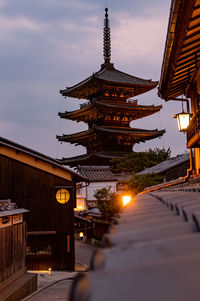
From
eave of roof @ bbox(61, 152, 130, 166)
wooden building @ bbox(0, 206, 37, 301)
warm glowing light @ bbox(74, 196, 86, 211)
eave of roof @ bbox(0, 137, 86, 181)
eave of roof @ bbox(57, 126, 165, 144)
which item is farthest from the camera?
eave of roof @ bbox(61, 152, 130, 166)

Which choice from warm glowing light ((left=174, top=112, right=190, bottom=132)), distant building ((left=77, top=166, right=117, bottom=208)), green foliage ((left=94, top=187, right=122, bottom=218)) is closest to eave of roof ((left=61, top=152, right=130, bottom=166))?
distant building ((left=77, top=166, right=117, bottom=208))

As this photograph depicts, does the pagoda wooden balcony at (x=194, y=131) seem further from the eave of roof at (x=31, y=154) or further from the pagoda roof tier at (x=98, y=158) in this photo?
the pagoda roof tier at (x=98, y=158)

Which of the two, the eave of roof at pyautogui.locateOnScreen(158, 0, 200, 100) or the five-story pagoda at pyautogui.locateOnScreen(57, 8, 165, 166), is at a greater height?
the five-story pagoda at pyautogui.locateOnScreen(57, 8, 165, 166)

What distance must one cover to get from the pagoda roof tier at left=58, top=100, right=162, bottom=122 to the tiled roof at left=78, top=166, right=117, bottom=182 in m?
7.21

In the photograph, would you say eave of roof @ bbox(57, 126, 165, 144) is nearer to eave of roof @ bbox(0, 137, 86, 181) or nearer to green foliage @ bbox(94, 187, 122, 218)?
green foliage @ bbox(94, 187, 122, 218)

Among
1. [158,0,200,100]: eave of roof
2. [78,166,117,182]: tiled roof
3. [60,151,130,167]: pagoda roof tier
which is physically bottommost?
[78,166,117,182]: tiled roof

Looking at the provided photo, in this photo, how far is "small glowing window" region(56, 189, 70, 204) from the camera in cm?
1805

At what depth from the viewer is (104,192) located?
26625mm

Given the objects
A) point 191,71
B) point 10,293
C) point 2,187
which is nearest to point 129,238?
point 191,71

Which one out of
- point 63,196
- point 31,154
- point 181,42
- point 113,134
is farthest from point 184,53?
point 113,134

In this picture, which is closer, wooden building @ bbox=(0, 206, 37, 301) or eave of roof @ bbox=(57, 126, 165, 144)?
wooden building @ bbox=(0, 206, 37, 301)

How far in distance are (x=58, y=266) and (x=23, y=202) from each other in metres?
3.98

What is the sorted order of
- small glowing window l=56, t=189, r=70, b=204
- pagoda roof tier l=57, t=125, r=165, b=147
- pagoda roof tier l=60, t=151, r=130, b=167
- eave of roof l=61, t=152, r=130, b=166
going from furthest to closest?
1. pagoda roof tier l=60, t=151, r=130, b=167
2. eave of roof l=61, t=152, r=130, b=166
3. pagoda roof tier l=57, t=125, r=165, b=147
4. small glowing window l=56, t=189, r=70, b=204

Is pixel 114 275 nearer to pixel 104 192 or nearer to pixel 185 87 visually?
pixel 185 87
